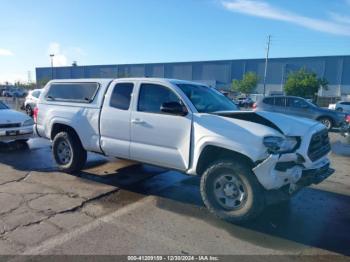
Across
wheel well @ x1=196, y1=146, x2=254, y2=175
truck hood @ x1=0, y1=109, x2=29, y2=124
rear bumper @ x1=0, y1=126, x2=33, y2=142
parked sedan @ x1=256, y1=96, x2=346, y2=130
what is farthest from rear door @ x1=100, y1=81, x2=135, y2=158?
parked sedan @ x1=256, y1=96, x2=346, y2=130

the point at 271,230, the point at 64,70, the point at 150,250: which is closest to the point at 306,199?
the point at 271,230

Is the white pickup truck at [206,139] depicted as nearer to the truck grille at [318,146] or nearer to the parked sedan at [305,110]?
the truck grille at [318,146]

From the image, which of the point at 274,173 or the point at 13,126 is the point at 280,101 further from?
the point at 274,173

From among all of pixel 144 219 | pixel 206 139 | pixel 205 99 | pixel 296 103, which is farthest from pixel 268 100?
pixel 144 219

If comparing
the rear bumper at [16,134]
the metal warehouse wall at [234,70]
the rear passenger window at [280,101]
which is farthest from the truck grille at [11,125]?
the metal warehouse wall at [234,70]

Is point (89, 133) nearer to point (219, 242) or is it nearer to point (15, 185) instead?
point (15, 185)

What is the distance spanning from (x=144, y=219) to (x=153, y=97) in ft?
6.47

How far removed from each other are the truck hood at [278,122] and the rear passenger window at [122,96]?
1.76 m

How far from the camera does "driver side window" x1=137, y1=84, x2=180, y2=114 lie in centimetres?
506

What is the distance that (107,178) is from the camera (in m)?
6.23

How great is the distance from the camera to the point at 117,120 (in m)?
5.51

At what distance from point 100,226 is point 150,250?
894 mm

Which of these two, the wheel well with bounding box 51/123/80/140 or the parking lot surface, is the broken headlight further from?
the wheel well with bounding box 51/123/80/140

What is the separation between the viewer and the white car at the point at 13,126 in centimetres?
854
